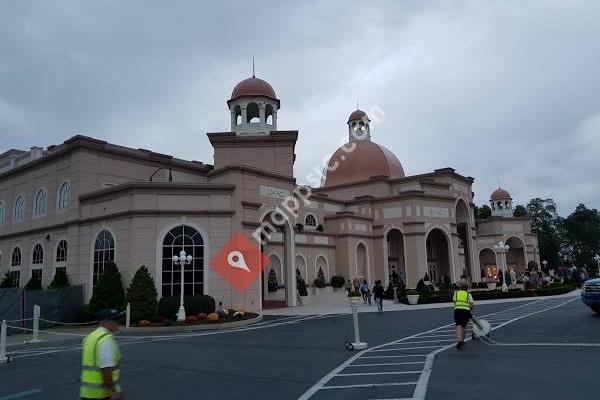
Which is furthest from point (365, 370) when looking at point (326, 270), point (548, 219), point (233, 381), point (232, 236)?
point (548, 219)

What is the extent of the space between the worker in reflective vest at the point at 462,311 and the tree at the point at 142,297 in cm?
1438

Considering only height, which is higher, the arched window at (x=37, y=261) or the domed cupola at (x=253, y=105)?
the domed cupola at (x=253, y=105)

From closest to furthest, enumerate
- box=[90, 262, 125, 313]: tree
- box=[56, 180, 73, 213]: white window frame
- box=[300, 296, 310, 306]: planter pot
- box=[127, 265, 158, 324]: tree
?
box=[127, 265, 158, 324]: tree
box=[90, 262, 125, 313]: tree
box=[56, 180, 73, 213]: white window frame
box=[300, 296, 310, 306]: planter pot

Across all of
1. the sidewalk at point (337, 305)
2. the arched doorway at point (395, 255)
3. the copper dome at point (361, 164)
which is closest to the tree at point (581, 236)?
the copper dome at point (361, 164)

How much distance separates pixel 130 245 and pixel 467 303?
57.1 feet

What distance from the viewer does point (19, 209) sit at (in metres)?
32.2

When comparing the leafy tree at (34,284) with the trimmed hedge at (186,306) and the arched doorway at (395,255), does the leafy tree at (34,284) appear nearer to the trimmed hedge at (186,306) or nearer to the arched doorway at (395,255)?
the trimmed hedge at (186,306)

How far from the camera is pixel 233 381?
866 cm

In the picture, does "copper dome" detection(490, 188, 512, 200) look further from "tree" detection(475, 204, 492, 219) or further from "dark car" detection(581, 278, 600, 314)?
"dark car" detection(581, 278, 600, 314)

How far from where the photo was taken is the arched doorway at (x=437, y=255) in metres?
46.8

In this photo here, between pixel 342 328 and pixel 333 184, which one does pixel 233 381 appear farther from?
pixel 333 184

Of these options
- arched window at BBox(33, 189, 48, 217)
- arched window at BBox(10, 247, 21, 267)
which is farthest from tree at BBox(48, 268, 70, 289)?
arched window at BBox(10, 247, 21, 267)

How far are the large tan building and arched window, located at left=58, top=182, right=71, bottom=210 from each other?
0.07 m

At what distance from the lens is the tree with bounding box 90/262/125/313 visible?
22.0 meters
